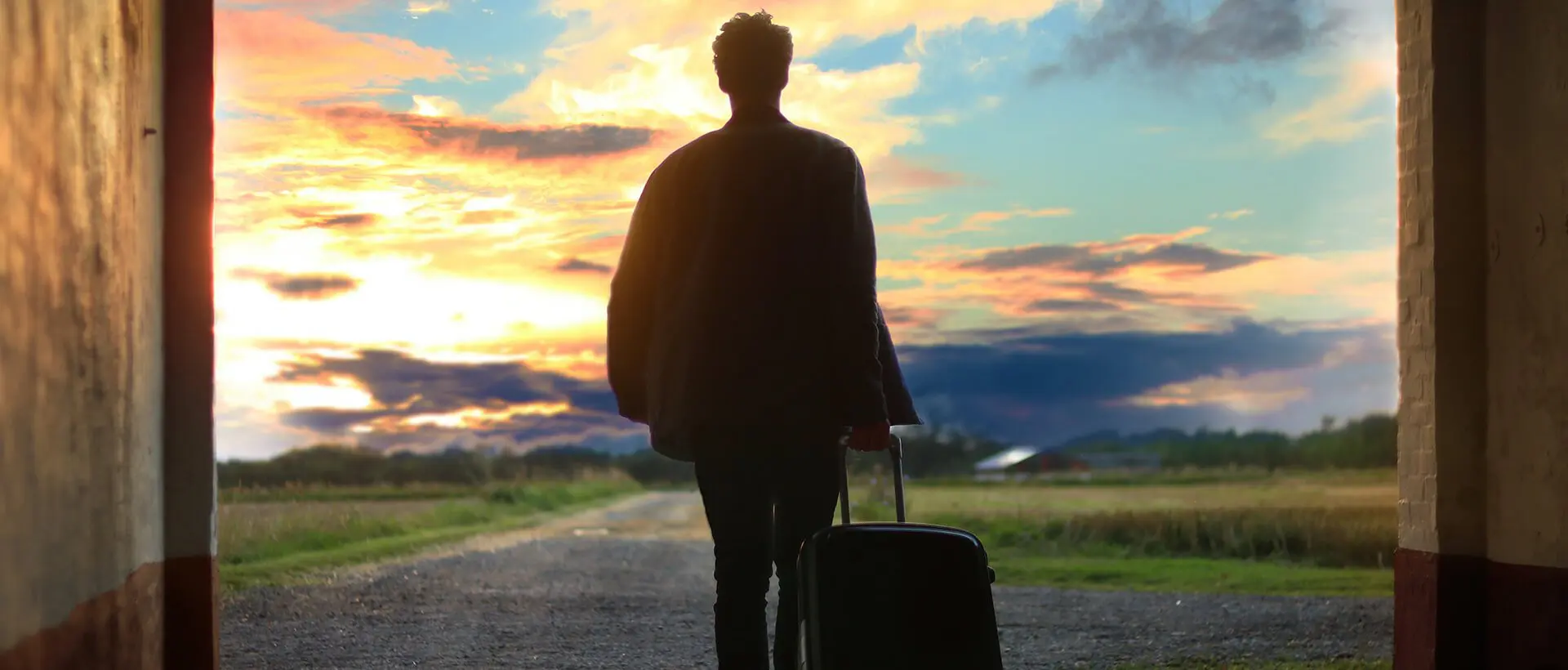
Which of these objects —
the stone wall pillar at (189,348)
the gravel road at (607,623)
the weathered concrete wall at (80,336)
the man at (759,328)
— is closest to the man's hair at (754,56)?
the man at (759,328)

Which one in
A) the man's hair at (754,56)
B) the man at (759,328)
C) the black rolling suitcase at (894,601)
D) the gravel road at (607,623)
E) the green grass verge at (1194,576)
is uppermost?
the man's hair at (754,56)

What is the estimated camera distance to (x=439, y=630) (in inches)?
266

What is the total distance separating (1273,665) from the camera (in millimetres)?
5750

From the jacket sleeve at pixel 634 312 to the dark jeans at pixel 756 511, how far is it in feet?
0.91

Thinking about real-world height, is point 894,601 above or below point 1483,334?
below

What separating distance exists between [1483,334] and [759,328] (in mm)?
2744

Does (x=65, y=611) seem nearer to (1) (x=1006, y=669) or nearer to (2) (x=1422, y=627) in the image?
(1) (x=1006, y=669)

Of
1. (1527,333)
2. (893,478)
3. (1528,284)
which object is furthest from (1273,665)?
(893,478)

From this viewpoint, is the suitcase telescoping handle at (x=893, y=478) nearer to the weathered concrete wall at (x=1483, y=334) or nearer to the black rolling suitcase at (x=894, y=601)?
the black rolling suitcase at (x=894, y=601)

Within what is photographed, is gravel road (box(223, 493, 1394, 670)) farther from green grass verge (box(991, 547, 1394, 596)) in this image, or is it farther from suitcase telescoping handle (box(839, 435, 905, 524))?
suitcase telescoping handle (box(839, 435, 905, 524))

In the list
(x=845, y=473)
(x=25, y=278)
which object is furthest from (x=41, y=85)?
(x=845, y=473)

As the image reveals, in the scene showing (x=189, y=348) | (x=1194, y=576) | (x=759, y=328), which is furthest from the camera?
(x=1194, y=576)

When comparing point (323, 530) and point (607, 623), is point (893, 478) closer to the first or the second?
point (607, 623)

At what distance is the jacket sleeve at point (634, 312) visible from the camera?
3184mm
